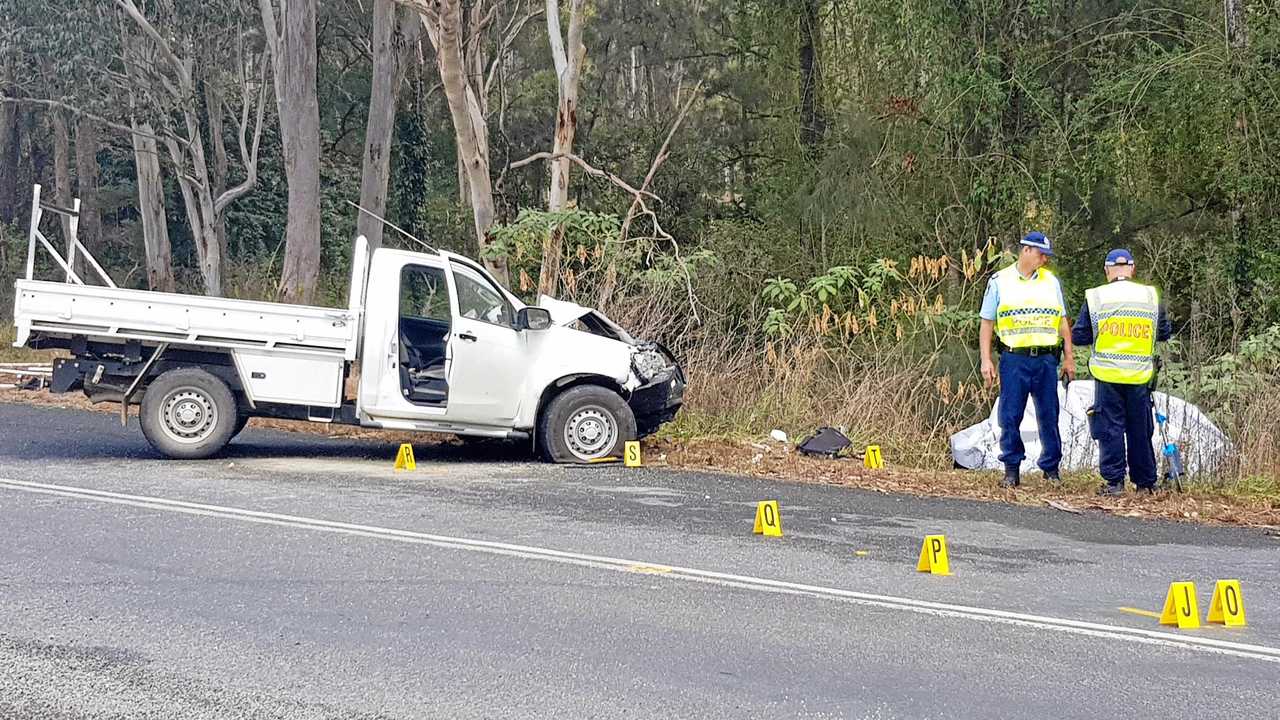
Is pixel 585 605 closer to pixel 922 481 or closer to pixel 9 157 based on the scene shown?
pixel 922 481

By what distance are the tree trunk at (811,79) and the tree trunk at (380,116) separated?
769 cm

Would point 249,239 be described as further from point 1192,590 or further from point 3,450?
point 1192,590

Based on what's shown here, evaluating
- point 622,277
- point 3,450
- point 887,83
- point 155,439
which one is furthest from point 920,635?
point 887,83

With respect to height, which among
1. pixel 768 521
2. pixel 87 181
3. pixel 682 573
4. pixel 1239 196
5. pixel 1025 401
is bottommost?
pixel 682 573

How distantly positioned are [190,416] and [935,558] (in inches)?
259

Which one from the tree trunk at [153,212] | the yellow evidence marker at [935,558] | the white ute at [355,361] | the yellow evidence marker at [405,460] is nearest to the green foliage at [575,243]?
the white ute at [355,361]

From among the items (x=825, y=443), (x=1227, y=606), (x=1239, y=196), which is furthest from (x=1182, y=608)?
(x=1239, y=196)

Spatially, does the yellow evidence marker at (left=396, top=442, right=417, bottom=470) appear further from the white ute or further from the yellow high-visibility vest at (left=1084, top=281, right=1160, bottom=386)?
the yellow high-visibility vest at (left=1084, top=281, right=1160, bottom=386)

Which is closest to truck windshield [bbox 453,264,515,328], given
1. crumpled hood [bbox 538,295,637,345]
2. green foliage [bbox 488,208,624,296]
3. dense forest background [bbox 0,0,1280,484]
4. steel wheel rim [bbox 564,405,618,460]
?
crumpled hood [bbox 538,295,637,345]

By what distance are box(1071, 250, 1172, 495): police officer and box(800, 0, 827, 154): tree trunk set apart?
595 inches

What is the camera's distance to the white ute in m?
11.1

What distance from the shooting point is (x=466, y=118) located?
1670cm

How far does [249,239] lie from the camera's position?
38781 millimetres

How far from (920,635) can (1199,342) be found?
33.0 feet
